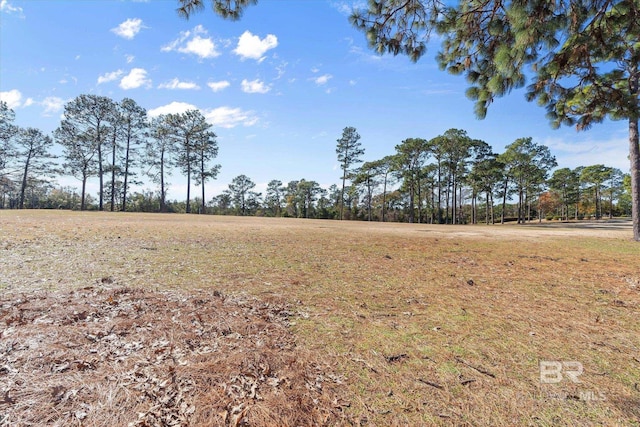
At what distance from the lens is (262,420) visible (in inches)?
73.5

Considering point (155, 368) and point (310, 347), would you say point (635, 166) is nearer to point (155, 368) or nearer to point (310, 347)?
point (310, 347)

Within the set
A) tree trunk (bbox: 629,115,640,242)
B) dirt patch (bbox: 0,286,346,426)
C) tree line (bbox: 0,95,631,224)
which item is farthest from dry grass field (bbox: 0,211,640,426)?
tree line (bbox: 0,95,631,224)

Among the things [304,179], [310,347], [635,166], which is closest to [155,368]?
[310,347]

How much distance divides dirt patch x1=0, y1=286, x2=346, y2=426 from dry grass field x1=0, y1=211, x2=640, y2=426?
0.01 metres

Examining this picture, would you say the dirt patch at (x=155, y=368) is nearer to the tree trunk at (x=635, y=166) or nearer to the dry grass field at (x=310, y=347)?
the dry grass field at (x=310, y=347)

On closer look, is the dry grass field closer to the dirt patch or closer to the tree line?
the dirt patch

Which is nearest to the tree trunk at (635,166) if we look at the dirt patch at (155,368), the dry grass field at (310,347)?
the dry grass field at (310,347)

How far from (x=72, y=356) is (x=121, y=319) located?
0.85 metres

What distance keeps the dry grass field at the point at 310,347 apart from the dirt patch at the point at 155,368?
0.05 ft

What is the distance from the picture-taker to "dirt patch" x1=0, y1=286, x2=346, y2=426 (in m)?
1.88

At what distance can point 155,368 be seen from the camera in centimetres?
237

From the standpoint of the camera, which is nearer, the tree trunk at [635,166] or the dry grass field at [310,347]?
the dry grass field at [310,347]

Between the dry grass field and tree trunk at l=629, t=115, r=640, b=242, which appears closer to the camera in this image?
the dry grass field

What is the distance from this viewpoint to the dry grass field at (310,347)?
1.96 metres
